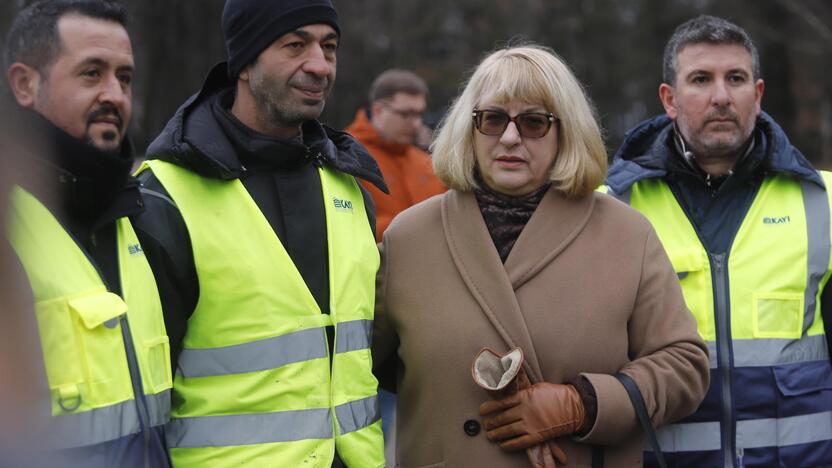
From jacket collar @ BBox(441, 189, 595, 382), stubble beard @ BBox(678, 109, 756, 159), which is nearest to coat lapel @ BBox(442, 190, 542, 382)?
jacket collar @ BBox(441, 189, 595, 382)

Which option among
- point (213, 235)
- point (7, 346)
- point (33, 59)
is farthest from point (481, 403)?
point (7, 346)

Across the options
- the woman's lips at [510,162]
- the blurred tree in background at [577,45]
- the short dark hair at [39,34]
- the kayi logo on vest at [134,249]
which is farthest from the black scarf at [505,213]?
the blurred tree in background at [577,45]

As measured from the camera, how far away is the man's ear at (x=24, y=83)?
8.95 ft

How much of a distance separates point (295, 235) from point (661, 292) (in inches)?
48.5

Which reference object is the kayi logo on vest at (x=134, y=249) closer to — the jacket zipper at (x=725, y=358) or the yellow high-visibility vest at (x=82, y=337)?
the yellow high-visibility vest at (x=82, y=337)

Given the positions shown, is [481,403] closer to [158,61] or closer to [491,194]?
[491,194]

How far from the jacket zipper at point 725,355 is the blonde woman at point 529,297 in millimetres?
345

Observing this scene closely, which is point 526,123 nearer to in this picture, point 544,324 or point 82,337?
point 544,324

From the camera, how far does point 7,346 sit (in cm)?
142

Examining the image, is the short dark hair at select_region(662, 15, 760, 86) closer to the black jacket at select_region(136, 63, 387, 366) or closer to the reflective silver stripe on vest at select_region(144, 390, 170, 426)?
the black jacket at select_region(136, 63, 387, 366)

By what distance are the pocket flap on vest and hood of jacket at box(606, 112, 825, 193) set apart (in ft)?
7.09

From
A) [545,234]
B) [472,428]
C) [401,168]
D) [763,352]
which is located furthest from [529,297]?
[401,168]

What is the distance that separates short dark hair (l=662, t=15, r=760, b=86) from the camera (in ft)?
13.9

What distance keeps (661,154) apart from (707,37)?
0.54 metres
